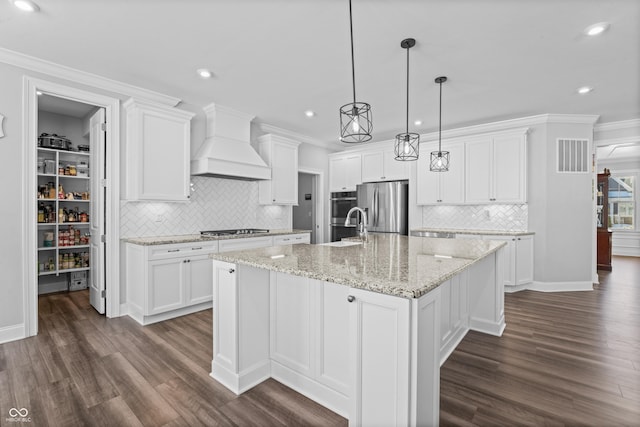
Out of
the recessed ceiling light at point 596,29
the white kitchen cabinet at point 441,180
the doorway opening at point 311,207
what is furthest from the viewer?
the doorway opening at point 311,207

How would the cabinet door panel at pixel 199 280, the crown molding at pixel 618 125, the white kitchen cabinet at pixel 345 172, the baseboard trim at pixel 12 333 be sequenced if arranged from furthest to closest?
the white kitchen cabinet at pixel 345 172 < the crown molding at pixel 618 125 < the cabinet door panel at pixel 199 280 < the baseboard trim at pixel 12 333

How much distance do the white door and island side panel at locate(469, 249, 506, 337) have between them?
3.95 meters

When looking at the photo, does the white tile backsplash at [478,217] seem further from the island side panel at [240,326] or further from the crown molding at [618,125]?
the island side panel at [240,326]

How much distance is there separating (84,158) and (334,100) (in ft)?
13.2

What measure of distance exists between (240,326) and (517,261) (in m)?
4.12

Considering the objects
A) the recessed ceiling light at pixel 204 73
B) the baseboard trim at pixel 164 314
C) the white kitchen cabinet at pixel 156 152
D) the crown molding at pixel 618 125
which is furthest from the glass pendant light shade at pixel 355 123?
the crown molding at pixel 618 125

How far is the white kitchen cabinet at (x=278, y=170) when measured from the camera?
4.76 metres

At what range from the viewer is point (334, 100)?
392 cm

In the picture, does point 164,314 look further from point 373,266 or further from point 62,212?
point 373,266

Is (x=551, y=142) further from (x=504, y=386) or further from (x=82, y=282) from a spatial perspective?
(x=82, y=282)

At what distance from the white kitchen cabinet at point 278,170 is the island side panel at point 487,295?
9.84 ft

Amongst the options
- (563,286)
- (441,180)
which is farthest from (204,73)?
(563,286)

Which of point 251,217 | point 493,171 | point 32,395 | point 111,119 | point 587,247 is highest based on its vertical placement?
point 111,119

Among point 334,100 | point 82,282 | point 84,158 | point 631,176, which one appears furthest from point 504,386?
point 631,176
